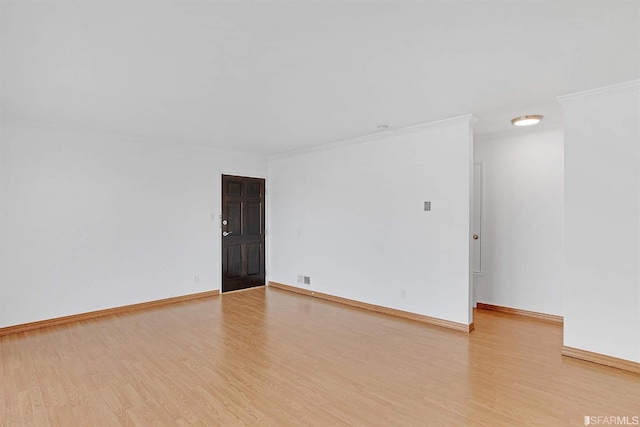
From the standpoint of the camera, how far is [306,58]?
7.97 feet

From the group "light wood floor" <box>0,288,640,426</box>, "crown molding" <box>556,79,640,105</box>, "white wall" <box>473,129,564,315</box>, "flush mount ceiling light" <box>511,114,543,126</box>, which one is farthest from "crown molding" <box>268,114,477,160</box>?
"light wood floor" <box>0,288,640,426</box>

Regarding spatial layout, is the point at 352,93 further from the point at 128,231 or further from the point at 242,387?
the point at 128,231

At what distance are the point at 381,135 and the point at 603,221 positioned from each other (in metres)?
2.63

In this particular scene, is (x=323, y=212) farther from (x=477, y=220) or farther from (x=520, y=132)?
(x=520, y=132)

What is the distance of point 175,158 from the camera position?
17.5 ft

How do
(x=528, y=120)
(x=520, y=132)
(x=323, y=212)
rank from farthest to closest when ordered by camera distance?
(x=323, y=212) → (x=520, y=132) → (x=528, y=120)

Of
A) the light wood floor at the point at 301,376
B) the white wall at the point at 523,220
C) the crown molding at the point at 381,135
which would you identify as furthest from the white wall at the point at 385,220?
the white wall at the point at 523,220

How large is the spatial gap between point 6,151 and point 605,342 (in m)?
6.41

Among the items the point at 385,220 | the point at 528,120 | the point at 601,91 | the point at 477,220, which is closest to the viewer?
the point at 601,91

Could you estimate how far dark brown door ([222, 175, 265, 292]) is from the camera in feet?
19.4

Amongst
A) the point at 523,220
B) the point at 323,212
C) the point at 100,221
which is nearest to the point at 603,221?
the point at 523,220

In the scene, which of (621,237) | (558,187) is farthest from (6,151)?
(558,187)

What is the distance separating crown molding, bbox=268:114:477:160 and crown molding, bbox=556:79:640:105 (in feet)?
2.82

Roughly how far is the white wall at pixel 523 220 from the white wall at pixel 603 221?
1.31 m
